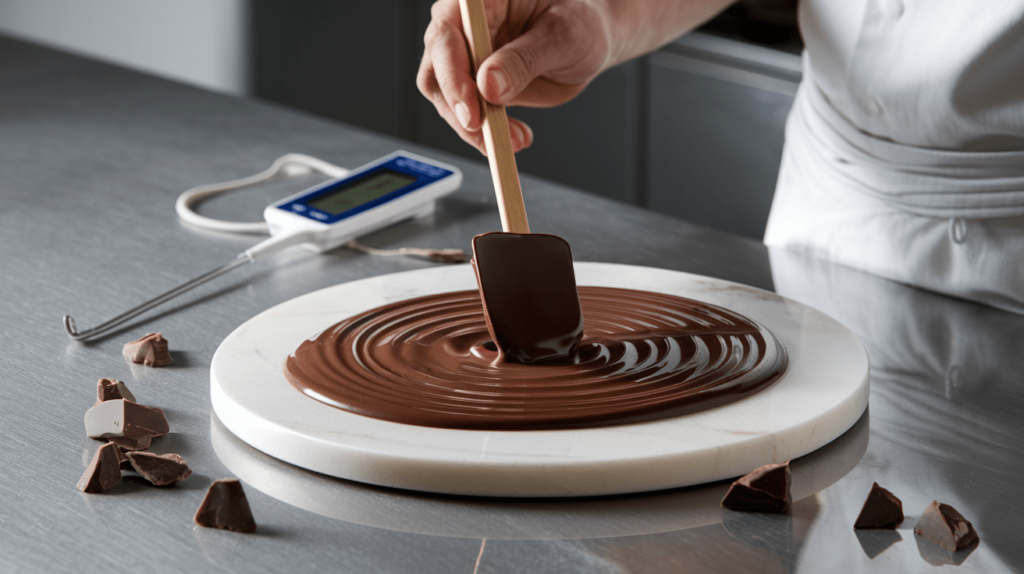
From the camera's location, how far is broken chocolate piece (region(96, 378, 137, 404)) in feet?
2.44

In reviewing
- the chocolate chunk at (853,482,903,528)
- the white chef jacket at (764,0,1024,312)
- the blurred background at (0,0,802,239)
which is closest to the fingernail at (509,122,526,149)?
the white chef jacket at (764,0,1024,312)

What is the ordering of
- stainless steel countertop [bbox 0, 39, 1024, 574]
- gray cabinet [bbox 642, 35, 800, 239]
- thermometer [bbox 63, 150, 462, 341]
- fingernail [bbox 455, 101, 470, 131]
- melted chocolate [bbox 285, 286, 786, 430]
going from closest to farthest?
stainless steel countertop [bbox 0, 39, 1024, 574] → melted chocolate [bbox 285, 286, 786, 430] → fingernail [bbox 455, 101, 470, 131] → thermometer [bbox 63, 150, 462, 341] → gray cabinet [bbox 642, 35, 800, 239]

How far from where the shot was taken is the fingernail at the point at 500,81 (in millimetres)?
914

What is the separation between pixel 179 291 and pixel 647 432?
0.51 m

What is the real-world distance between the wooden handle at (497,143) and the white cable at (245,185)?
35 cm

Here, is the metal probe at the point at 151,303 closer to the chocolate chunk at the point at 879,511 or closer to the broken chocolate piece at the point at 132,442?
the broken chocolate piece at the point at 132,442

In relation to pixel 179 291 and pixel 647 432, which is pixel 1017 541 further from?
pixel 179 291

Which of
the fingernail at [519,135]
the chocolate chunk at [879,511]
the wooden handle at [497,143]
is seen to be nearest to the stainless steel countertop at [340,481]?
the chocolate chunk at [879,511]

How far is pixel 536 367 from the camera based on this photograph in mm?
765

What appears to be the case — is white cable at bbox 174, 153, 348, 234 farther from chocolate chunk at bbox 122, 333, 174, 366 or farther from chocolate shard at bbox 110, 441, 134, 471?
chocolate shard at bbox 110, 441, 134, 471

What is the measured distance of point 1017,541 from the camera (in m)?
0.59

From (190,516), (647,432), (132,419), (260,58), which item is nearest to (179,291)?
(132,419)

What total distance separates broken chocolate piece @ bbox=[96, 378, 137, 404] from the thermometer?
0.21m

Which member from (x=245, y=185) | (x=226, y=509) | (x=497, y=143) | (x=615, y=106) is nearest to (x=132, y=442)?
(x=226, y=509)
